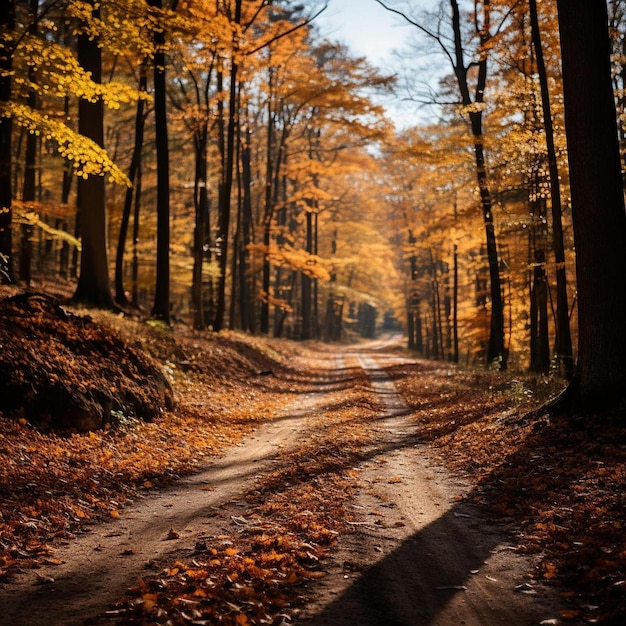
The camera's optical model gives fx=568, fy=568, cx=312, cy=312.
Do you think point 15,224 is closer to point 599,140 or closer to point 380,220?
point 599,140

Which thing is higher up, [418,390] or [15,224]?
[15,224]

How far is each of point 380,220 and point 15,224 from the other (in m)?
30.6

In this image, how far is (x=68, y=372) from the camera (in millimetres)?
8992

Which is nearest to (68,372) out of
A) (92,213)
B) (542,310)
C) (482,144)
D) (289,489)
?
(289,489)

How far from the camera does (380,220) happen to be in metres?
42.4

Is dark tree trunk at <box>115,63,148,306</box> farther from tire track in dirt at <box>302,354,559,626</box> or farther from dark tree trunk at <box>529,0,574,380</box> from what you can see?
tire track in dirt at <box>302,354,559,626</box>

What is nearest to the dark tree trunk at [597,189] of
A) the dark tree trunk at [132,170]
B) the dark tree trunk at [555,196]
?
the dark tree trunk at [555,196]

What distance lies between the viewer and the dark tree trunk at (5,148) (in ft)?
36.0

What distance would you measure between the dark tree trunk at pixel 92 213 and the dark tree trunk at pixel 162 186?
178cm

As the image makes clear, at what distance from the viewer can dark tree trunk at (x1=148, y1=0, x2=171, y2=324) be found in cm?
1650

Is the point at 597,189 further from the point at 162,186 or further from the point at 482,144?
the point at 162,186

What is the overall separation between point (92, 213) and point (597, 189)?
1238 centimetres

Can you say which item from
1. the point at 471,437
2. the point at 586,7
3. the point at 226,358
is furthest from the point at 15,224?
the point at 586,7

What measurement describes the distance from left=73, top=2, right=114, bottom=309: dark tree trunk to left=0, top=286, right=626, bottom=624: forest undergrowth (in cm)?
280
